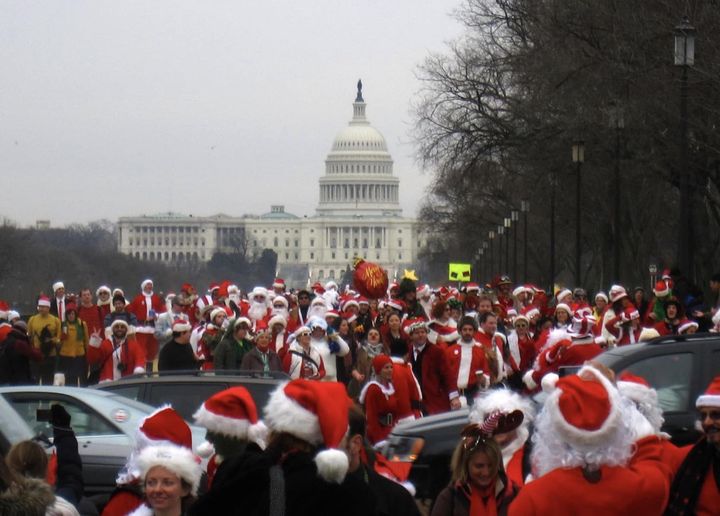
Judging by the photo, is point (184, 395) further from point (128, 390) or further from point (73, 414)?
point (73, 414)

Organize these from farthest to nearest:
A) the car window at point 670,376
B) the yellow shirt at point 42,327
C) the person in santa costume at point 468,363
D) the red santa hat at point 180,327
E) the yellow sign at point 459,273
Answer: the yellow sign at point 459,273
the yellow shirt at point 42,327
the red santa hat at point 180,327
the person in santa costume at point 468,363
the car window at point 670,376

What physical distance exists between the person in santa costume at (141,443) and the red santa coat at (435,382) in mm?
9792

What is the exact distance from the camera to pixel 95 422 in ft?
43.5

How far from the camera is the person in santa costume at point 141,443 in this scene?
7.00 meters

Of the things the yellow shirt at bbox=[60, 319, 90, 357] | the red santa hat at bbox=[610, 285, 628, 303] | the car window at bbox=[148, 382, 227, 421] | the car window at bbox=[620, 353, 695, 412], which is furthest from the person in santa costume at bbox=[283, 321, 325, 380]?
the car window at bbox=[620, 353, 695, 412]

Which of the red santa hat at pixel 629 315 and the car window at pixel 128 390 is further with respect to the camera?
the red santa hat at pixel 629 315

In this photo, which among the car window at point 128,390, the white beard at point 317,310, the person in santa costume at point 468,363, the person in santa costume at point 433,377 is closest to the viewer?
the car window at point 128,390

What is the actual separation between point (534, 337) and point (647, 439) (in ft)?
59.7

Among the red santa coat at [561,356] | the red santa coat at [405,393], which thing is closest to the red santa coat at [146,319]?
the red santa coat at [561,356]

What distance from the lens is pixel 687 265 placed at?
A: 94.9ft

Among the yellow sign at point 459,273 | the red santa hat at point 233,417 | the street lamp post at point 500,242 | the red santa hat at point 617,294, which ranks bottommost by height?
the red santa hat at point 233,417

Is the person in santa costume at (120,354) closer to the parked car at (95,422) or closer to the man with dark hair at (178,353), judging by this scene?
the man with dark hair at (178,353)

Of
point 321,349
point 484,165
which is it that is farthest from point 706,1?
point 484,165

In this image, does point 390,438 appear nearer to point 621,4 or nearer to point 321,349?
point 321,349
